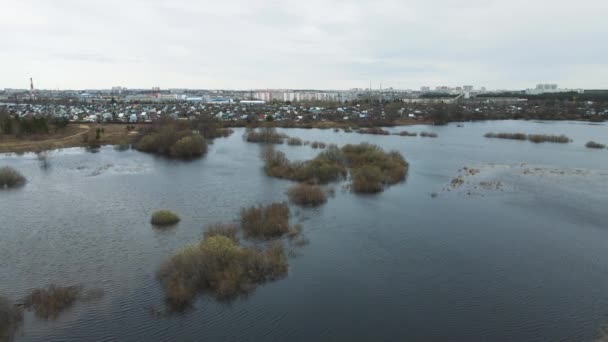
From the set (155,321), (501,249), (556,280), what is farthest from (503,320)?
(155,321)

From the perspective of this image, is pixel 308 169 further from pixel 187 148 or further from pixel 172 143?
pixel 172 143

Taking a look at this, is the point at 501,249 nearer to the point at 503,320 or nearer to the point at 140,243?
the point at 503,320

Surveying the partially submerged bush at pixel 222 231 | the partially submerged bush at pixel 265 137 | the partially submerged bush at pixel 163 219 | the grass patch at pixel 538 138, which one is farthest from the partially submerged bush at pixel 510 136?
the partially submerged bush at pixel 163 219

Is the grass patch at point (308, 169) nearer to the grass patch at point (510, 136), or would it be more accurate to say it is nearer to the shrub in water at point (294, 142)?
the shrub in water at point (294, 142)

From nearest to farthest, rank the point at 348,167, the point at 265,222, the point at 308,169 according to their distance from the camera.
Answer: the point at 265,222 < the point at 308,169 < the point at 348,167

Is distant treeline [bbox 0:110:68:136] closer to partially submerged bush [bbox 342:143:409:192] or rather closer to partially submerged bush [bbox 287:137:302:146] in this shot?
partially submerged bush [bbox 287:137:302:146]

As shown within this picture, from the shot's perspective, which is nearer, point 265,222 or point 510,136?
point 265,222

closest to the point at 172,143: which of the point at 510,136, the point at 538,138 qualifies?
the point at 510,136

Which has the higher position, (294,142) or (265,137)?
(265,137)
